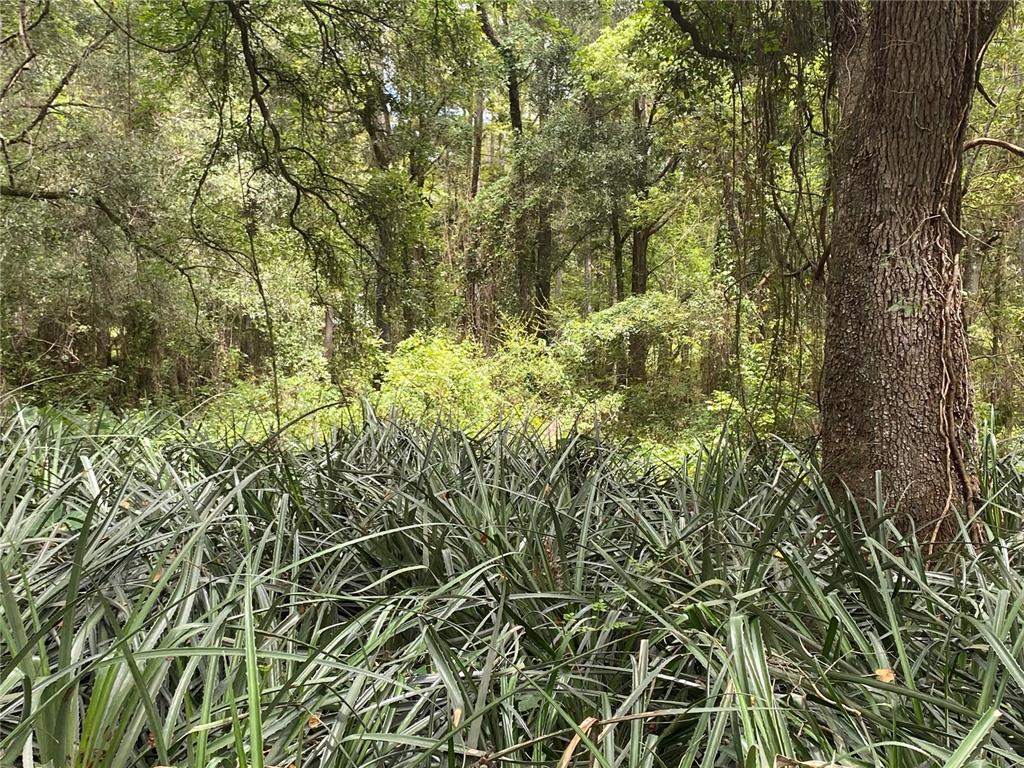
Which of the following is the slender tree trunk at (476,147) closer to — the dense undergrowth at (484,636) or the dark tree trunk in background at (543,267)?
the dark tree trunk in background at (543,267)

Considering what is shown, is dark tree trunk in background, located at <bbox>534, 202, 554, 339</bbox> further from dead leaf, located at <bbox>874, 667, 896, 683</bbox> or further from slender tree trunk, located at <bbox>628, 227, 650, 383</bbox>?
dead leaf, located at <bbox>874, 667, 896, 683</bbox>

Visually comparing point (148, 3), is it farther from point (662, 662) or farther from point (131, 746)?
point (662, 662)

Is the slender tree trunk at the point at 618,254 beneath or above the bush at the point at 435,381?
above

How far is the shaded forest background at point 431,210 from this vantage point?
11.4 feet

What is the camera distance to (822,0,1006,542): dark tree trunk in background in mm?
1833

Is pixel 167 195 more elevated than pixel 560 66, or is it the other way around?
pixel 560 66

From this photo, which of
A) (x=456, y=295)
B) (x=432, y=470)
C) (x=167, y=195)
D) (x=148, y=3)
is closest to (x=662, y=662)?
(x=432, y=470)

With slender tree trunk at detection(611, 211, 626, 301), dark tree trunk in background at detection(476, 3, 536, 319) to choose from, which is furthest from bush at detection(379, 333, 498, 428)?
slender tree trunk at detection(611, 211, 626, 301)

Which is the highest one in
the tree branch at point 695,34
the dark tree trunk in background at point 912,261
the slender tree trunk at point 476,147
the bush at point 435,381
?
the slender tree trunk at point 476,147

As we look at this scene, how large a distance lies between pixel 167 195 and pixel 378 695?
569 centimetres

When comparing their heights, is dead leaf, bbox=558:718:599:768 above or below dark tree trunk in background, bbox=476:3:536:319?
below

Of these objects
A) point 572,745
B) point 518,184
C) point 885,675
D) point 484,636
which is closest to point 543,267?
point 518,184

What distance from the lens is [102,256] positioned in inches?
223

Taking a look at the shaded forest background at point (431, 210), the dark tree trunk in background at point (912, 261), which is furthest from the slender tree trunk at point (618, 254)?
the dark tree trunk in background at point (912, 261)
